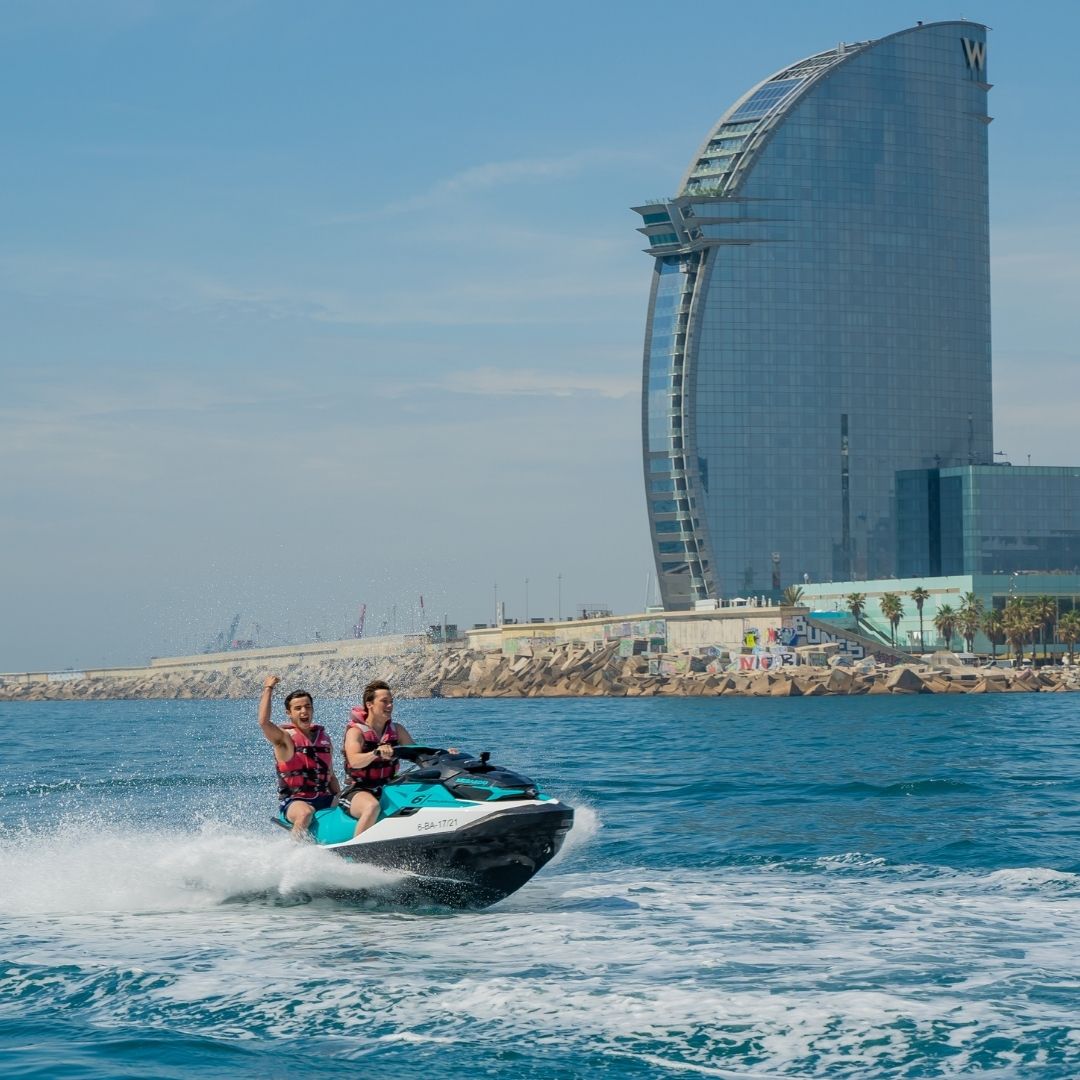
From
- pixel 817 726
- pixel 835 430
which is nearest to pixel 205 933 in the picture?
pixel 817 726

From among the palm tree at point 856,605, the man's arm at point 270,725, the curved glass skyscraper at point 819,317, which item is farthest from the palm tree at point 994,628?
the man's arm at point 270,725

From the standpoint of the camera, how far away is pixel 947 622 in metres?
148

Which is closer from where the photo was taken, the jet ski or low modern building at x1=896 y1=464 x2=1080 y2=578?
the jet ski

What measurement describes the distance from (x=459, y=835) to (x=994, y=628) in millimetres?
131573

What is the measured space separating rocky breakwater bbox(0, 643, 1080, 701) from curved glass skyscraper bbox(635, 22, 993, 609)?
94.2 feet

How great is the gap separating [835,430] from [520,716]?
10129 centimetres

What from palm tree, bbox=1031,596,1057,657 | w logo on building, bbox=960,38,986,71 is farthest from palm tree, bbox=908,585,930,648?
w logo on building, bbox=960,38,986,71

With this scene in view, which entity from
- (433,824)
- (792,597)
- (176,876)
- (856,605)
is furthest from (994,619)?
(433,824)

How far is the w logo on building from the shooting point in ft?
606

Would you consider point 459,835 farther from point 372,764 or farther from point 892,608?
point 892,608

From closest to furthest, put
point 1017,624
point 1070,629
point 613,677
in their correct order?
point 613,677, point 1017,624, point 1070,629

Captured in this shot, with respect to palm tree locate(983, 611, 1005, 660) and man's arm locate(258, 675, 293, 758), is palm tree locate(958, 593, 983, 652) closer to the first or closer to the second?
palm tree locate(983, 611, 1005, 660)

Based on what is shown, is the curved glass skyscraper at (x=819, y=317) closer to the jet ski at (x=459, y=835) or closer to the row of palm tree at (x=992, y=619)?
the row of palm tree at (x=992, y=619)

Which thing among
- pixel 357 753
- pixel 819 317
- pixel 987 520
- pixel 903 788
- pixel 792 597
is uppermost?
pixel 819 317
